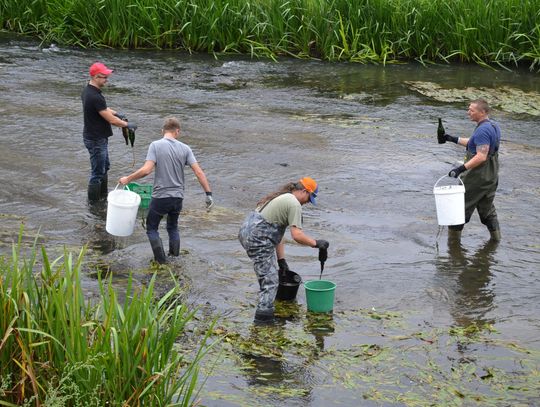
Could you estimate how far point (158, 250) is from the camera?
30.4 ft

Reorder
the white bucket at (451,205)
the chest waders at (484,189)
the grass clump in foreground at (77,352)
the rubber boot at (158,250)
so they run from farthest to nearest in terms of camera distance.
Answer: the chest waders at (484,189) → the white bucket at (451,205) → the rubber boot at (158,250) → the grass clump in foreground at (77,352)

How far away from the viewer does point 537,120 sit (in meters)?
15.8

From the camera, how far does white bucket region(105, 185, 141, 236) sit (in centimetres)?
948

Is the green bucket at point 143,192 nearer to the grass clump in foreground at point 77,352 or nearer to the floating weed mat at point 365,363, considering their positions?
the floating weed mat at point 365,363

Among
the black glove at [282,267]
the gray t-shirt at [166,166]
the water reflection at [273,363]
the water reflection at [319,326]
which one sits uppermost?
the gray t-shirt at [166,166]

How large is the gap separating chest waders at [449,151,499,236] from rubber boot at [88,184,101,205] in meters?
4.01

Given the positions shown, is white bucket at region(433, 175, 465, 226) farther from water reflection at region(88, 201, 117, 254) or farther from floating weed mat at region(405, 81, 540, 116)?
floating weed mat at region(405, 81, 540, 116)

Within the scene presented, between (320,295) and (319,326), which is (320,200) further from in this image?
(319,326)

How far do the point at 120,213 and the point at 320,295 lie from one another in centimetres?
239

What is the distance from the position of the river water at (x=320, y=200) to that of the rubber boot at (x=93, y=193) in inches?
8.0

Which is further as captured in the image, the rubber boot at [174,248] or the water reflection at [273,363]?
the rubber boot at [174,248]

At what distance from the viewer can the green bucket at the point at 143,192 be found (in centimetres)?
1018

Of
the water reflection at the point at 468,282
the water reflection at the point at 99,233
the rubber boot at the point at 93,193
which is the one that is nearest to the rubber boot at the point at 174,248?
the water reflection at the point at 99,233

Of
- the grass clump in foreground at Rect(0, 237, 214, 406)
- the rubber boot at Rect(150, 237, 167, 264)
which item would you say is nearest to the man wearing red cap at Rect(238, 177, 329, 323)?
the rubber boot at Rect(150, 237, 167, 264)
